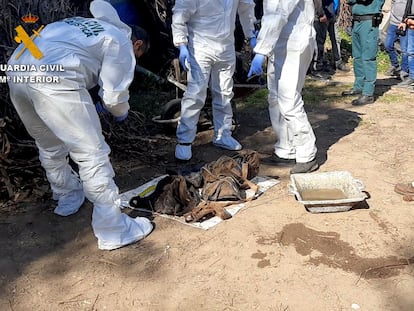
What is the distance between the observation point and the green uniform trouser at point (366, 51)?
6594 millimetres

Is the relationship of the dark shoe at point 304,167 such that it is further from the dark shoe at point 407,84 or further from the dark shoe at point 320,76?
the dark shoe at point 320,76

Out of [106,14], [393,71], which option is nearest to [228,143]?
[106,14]

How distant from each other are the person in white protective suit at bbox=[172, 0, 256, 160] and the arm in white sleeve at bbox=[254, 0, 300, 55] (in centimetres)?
66

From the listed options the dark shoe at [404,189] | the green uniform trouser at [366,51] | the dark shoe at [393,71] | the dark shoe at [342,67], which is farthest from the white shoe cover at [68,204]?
the dark shoe at [342,67]

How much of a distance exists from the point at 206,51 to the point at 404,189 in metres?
2.10

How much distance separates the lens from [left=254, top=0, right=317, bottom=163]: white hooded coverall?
4121 millimetres

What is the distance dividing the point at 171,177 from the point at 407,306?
1988 millimetres

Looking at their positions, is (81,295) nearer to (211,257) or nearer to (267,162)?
(211,257)

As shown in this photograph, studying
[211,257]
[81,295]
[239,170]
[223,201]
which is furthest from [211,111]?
[81,295]

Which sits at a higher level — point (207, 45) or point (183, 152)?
point (207, 45)

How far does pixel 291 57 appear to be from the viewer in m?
4.35

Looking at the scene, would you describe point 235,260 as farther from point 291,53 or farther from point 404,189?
point 291,53

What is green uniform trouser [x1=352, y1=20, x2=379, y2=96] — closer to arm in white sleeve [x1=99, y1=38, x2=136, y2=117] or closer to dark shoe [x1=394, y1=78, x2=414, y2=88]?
dark shoe [x1=394, y1=78, x2=414, y2=88]

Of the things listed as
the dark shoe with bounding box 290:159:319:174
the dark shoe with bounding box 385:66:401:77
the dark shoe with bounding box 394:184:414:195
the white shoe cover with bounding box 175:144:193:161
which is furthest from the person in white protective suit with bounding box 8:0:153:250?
the dark shoe with bounding box 385:66:401:77
